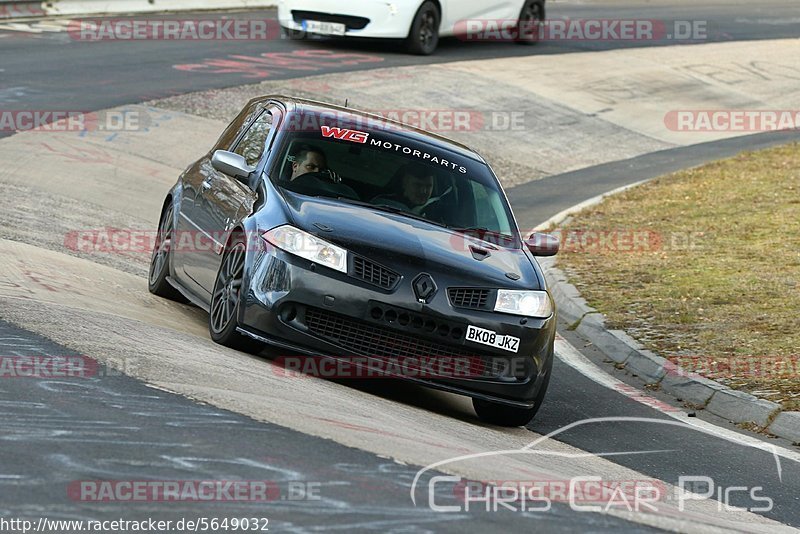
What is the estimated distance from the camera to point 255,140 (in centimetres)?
983

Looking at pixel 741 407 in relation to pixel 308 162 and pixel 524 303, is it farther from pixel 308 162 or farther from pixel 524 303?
pixel 308 162

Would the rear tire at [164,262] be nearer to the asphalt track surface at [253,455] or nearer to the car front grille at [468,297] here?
the asphalt track surface at [253,455]

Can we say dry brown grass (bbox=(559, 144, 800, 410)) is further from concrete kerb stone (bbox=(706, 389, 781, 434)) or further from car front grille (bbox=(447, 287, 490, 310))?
car front grille (bbox=(447, 287, 490, 310))

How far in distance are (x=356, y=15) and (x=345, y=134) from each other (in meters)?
14.9

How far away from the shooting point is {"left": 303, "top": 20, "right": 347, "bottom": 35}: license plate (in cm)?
2392

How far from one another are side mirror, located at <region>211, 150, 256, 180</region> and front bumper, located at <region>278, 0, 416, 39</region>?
584 inches

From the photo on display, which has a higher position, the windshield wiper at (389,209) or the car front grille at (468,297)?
the windshield wiper at (389,209)

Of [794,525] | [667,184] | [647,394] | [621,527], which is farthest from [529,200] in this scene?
[621,527]

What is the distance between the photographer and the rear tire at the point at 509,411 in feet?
27.6

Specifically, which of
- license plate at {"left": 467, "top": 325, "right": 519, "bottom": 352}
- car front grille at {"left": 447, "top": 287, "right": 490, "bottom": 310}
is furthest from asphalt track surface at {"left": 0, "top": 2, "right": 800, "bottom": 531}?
car front grille at {"left": 447, "top": 287, "right": 490, "bottom": 310}

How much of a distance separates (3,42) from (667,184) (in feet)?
37.6

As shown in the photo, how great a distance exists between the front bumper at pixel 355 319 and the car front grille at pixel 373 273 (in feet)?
0.13

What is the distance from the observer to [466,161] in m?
9.76

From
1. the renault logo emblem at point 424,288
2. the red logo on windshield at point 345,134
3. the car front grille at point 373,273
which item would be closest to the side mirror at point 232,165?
the red logo on windshield at point 345,134
